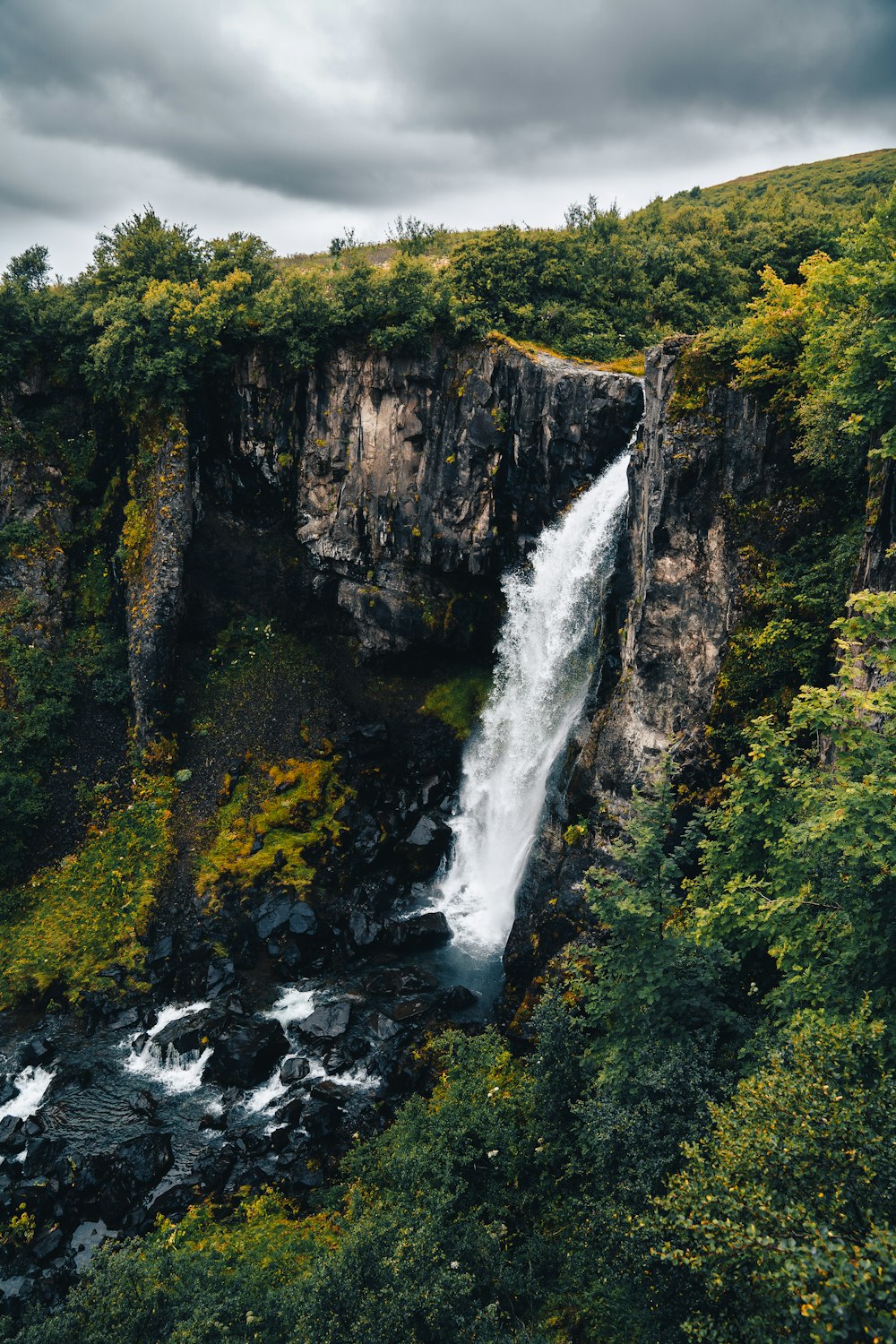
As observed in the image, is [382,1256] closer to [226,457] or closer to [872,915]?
[872,915]

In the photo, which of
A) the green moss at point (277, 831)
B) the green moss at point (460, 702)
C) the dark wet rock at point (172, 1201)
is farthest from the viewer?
the green moss at point (460, 702)

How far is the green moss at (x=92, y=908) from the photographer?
26.0 meters

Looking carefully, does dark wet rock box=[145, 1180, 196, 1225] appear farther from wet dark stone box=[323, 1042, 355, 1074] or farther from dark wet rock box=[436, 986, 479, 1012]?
dark wet rock box=[436, 986, 479, 1012]

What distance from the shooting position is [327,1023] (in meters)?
23.7

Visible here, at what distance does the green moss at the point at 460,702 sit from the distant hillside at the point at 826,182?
3546 centimetres

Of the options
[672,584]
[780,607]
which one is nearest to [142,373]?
[672,584]

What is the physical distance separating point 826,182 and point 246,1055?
7342 centimetres

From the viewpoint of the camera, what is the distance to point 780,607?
1873cm

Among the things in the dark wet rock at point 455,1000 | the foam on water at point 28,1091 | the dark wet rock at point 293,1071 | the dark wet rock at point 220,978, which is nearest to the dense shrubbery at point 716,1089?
the dark wet rock at point 455,1000

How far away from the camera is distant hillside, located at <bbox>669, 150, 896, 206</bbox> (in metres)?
49.0

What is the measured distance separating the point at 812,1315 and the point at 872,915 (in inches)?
238

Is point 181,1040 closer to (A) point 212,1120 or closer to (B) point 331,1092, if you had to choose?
(A) point 212,1120

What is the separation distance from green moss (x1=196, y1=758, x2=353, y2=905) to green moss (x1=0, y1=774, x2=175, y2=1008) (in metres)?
2.38

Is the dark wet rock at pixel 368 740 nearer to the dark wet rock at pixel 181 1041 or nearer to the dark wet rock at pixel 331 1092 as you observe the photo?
the dark wet rock at pixel 181 1041
